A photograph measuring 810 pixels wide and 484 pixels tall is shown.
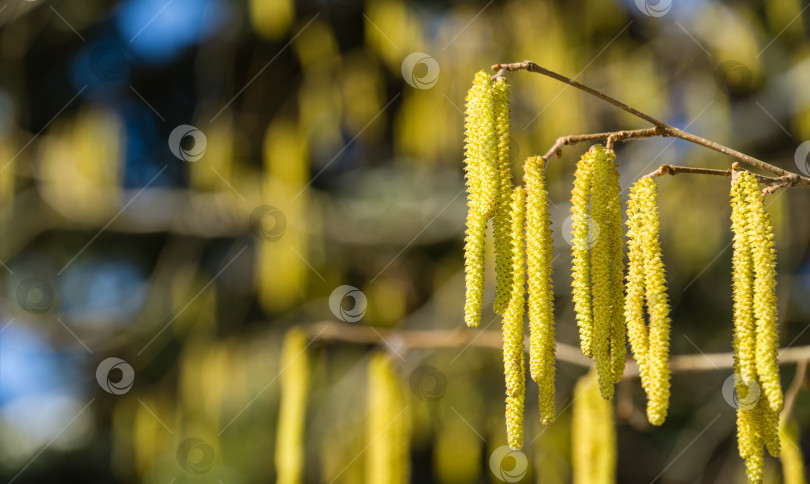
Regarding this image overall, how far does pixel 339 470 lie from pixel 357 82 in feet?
5.21

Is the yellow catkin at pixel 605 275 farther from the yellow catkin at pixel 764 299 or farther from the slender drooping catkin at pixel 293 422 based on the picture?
the slender drooping catkin at pixel 293 422

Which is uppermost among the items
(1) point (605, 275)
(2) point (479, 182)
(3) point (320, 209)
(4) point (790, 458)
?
(3) point (320, 209)

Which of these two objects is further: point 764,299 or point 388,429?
point 388,429

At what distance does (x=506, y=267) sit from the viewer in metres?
0.86

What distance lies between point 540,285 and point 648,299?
0.39 feet

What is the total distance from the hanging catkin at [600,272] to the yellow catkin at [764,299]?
0.14 metres

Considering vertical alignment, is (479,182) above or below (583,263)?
above

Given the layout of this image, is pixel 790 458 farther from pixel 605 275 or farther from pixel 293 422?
pixel 293 422

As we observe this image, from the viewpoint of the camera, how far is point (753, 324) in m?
0.81

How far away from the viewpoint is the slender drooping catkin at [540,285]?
2.74ft

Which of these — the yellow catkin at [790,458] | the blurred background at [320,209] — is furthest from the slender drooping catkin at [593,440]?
the blurred background at [320,209]

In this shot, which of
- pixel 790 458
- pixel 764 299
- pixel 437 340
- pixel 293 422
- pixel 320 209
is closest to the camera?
pixel 764 299

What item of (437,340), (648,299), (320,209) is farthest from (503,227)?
(320,209)

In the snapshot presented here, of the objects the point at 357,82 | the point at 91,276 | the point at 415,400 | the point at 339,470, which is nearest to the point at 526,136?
the point at 357,82
